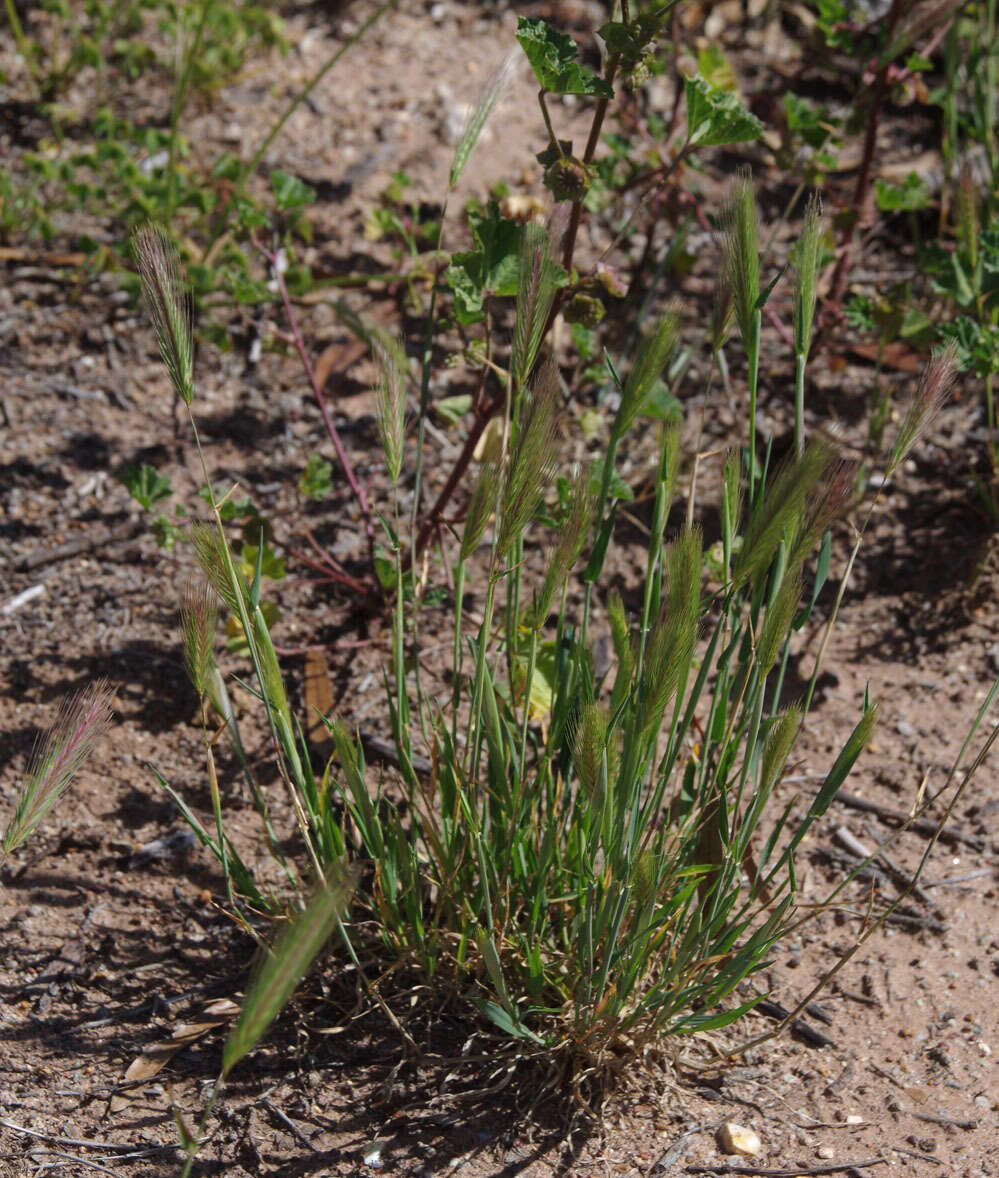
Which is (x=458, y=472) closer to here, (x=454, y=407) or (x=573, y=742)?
(x=454, y=407)

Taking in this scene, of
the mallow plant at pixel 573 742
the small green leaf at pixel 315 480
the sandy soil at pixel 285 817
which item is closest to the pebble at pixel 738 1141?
the sandy soil at pixel 285 817

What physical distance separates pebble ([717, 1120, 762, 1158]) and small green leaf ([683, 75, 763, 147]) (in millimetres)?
1204

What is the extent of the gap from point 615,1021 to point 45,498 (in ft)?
4.84

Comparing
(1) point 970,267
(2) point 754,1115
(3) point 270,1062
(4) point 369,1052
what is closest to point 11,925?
(3) point 270,1062

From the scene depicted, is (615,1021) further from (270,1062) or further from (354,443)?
(354,443)

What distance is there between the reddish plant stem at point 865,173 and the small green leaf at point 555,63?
114 cm

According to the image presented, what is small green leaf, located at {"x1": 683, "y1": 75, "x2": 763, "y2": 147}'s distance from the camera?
55.7 inches

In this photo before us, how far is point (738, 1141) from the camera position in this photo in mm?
1436

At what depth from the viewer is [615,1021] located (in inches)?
54.2

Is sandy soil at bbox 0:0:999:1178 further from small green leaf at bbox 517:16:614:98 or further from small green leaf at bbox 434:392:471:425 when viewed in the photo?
small green leaf at bbox 517:16:614:98

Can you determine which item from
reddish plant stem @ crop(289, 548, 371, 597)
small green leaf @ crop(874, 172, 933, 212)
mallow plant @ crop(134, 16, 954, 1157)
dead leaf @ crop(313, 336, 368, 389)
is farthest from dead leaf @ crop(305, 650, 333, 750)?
small green leaf @ crop(874, 172, 933, 212)

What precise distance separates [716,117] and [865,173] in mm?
1011

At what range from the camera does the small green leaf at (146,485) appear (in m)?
1.91

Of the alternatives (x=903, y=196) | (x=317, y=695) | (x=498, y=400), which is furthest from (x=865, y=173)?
(x=317, y=695)
